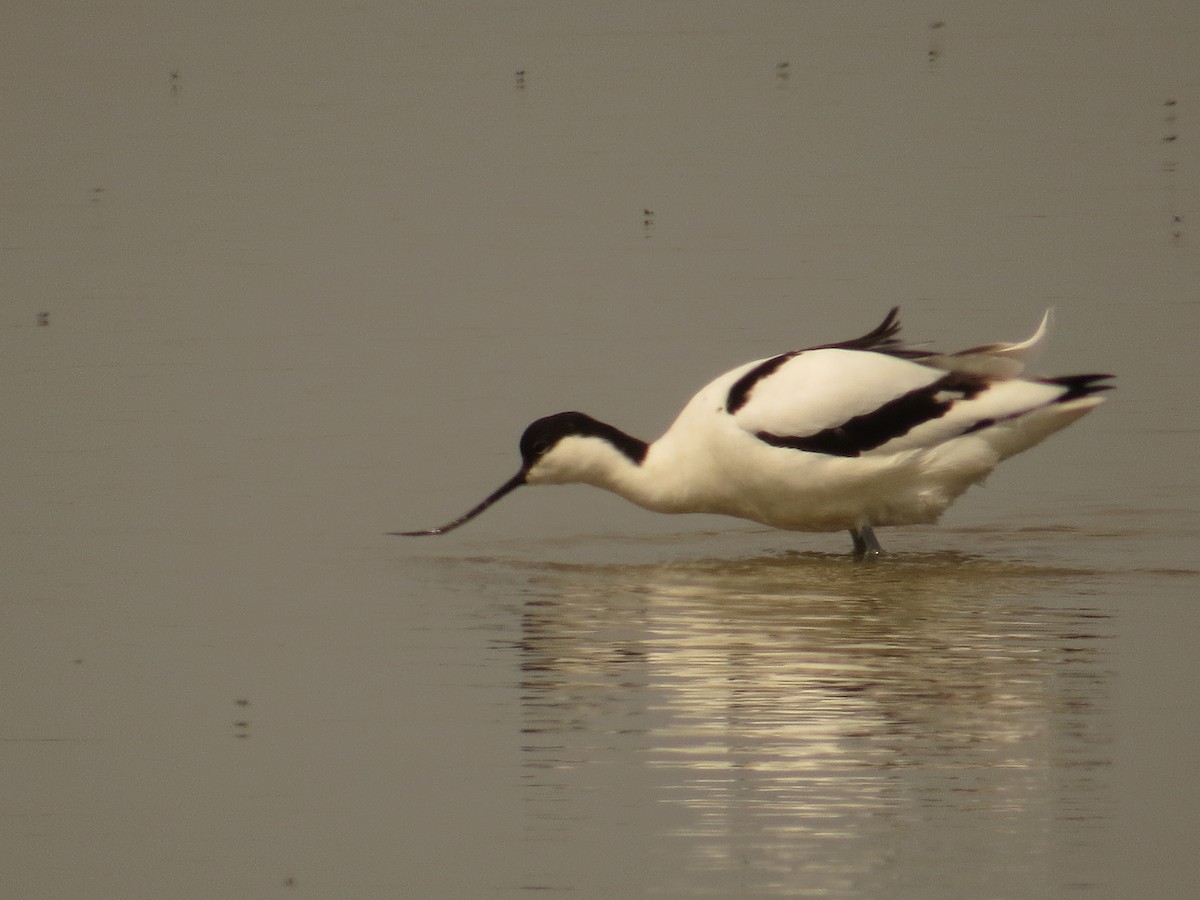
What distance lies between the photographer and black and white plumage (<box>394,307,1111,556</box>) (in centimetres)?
849

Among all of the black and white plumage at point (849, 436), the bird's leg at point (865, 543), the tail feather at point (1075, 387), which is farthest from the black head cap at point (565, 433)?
the tail feather at point (1075, 387)

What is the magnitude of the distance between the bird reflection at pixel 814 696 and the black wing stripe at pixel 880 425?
476 mm

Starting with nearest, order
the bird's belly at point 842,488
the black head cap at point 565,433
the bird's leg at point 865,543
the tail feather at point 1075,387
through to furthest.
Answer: the bird's belly at point 842,488 < the tail feather at point 1075,387 < the bird's leg at point 865,543 < the black head cap at point 565,433

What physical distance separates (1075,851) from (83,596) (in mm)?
4033

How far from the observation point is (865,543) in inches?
345

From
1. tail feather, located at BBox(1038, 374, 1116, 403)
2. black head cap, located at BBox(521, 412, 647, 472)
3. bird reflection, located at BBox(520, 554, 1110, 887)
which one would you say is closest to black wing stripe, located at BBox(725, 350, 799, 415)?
black head cap, located at BBox(521, 412, 647, 472)

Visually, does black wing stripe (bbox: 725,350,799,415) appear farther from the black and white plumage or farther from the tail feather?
the tail feather

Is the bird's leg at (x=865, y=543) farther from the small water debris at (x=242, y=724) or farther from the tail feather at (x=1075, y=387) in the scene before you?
the small water debris at (x=242, y=724)

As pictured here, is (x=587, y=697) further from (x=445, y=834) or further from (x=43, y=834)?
(x=43, y=834)

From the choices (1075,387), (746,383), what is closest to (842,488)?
(746,383)

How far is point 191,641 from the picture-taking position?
7.36 meters

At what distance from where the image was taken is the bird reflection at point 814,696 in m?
5.51

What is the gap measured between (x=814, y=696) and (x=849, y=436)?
2.21 metres

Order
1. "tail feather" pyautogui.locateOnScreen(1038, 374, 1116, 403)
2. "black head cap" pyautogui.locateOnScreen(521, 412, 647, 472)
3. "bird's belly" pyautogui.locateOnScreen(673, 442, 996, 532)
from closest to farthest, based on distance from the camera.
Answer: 1. "bird's belly" pyautogui.locateOnScreen(673, 442, 996, 532)
2. "tail feather" pyautogui.locateOnScreen(1038, 374, 1116, 403)
3. "black head cap" pyautogui.locateOnScreen(521, 412, 647, 472)
